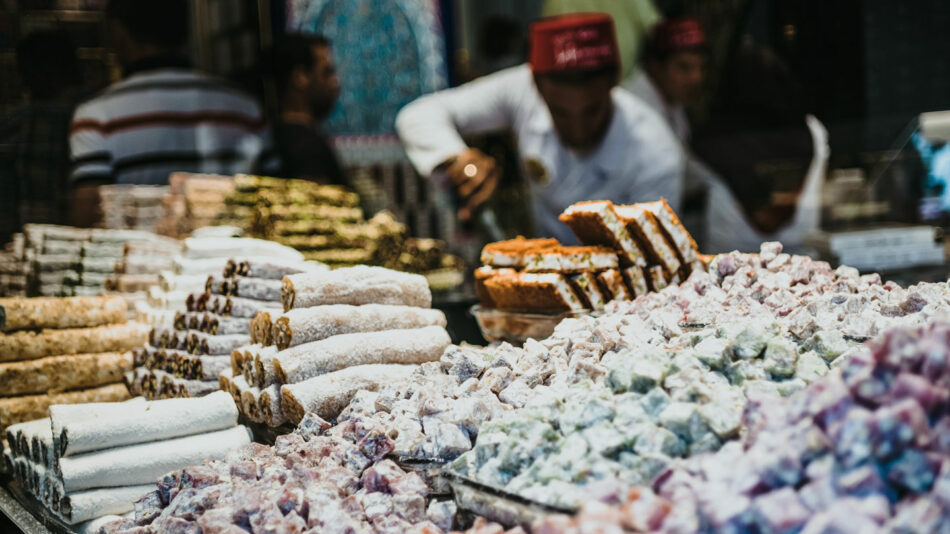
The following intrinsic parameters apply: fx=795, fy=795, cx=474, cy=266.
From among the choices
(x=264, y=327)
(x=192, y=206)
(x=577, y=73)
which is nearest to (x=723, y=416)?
(x=264, y=327)

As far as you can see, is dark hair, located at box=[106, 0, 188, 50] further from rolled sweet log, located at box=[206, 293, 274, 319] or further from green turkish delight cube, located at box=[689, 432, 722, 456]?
green turkish delight cube, located at box=[689, 432, 722, 456]

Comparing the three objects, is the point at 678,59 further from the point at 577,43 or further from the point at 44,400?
the point at 44,400

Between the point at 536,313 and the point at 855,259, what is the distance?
1492 mm

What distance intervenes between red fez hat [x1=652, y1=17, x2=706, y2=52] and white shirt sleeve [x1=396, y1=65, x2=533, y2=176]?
2.39 feet

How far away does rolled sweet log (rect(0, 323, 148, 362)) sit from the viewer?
2.11 metres

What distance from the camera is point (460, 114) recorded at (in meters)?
4.11

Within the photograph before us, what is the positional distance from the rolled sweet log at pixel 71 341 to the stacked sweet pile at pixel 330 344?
0.54m

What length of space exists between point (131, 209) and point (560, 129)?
191 centimetres

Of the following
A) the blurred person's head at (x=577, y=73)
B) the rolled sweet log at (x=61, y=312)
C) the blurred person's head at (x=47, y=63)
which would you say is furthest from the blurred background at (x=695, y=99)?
the rolled sweet log at (x=61, y=312)

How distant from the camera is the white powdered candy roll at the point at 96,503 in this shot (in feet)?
4.88

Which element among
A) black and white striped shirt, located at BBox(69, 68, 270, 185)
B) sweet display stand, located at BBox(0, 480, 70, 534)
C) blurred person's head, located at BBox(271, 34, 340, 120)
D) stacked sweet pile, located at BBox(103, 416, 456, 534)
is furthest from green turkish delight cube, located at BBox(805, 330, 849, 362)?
blurred person's head, located at BBox(271, 34, 340, 120)

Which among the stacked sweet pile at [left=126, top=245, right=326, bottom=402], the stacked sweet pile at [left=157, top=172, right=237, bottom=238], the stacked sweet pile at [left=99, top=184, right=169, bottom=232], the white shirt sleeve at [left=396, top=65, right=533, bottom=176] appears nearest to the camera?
the stacked sweet pile at [left=126, top=245, right=326, bottom=402]

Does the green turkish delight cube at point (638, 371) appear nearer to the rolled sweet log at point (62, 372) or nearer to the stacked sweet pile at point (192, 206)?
the rolled sweet log at point (62, 372)

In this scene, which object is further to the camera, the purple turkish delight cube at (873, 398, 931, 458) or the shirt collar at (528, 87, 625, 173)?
the shirt collar at (528, 87, 625, 173)
